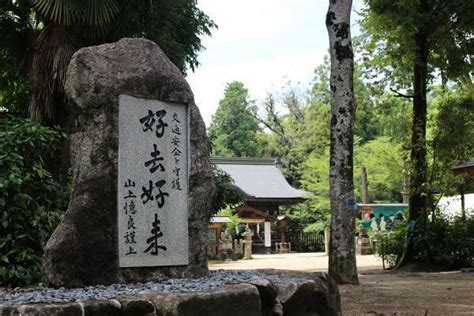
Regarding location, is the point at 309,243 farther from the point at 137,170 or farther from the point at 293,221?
the point at 137,170

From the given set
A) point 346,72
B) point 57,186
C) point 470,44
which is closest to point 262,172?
point 470,44

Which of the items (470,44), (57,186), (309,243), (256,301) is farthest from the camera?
(309,243)

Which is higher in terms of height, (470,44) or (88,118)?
(470,44)

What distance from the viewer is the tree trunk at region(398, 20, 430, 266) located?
47.4 ft

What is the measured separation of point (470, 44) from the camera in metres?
15.6

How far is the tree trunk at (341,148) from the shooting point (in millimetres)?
9898

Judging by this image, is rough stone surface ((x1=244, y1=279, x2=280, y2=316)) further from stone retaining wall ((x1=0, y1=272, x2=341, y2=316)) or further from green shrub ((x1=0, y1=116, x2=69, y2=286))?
green shrub ((x1=0, y1=116, x2=69, y2=286))

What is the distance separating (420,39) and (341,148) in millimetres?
6592

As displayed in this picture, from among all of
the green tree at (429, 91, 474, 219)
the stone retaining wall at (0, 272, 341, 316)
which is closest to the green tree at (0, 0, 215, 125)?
the green tree at (429, 91, 474, 219)

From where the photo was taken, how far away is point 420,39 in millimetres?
15250

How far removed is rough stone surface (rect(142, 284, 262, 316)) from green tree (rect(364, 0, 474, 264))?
1068cm

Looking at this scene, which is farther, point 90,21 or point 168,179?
point 90,21

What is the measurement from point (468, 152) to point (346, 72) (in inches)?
227

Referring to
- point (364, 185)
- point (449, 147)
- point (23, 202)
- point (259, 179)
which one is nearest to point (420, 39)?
point (449, 147)
